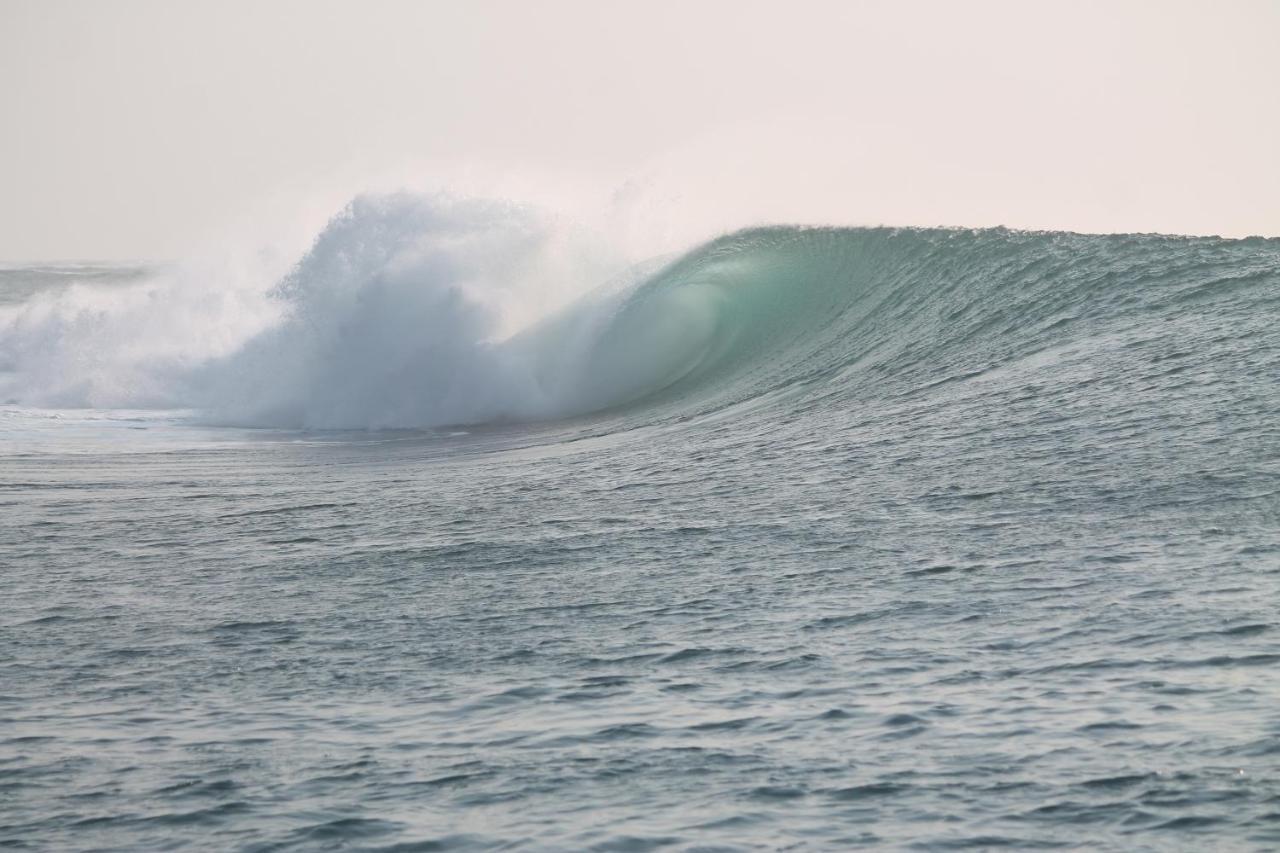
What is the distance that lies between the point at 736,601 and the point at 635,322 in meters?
14.7

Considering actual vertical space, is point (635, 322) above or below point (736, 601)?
above

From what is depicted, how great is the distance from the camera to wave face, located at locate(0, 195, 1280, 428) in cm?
1571

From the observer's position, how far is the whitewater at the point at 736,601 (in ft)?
17.4

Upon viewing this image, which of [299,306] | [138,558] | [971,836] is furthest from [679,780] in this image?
[299,306]

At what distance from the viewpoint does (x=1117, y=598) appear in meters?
7.21

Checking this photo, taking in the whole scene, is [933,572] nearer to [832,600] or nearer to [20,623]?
[832,600]

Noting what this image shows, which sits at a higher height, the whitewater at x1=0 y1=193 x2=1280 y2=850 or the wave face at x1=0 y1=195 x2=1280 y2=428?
the wave face at x1=0 y1=195 x2=1280 y2=428

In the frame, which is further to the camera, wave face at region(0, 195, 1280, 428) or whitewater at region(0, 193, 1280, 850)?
wave face at region(0, 195, 1280, 428)

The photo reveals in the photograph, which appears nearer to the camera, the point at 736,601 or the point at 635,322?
the point at 736,601

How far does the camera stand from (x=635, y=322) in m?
22.5

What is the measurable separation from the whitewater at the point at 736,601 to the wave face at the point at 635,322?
0.46 feet

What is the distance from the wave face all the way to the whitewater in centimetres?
14

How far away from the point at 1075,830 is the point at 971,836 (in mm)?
319

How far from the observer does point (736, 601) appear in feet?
26.2
